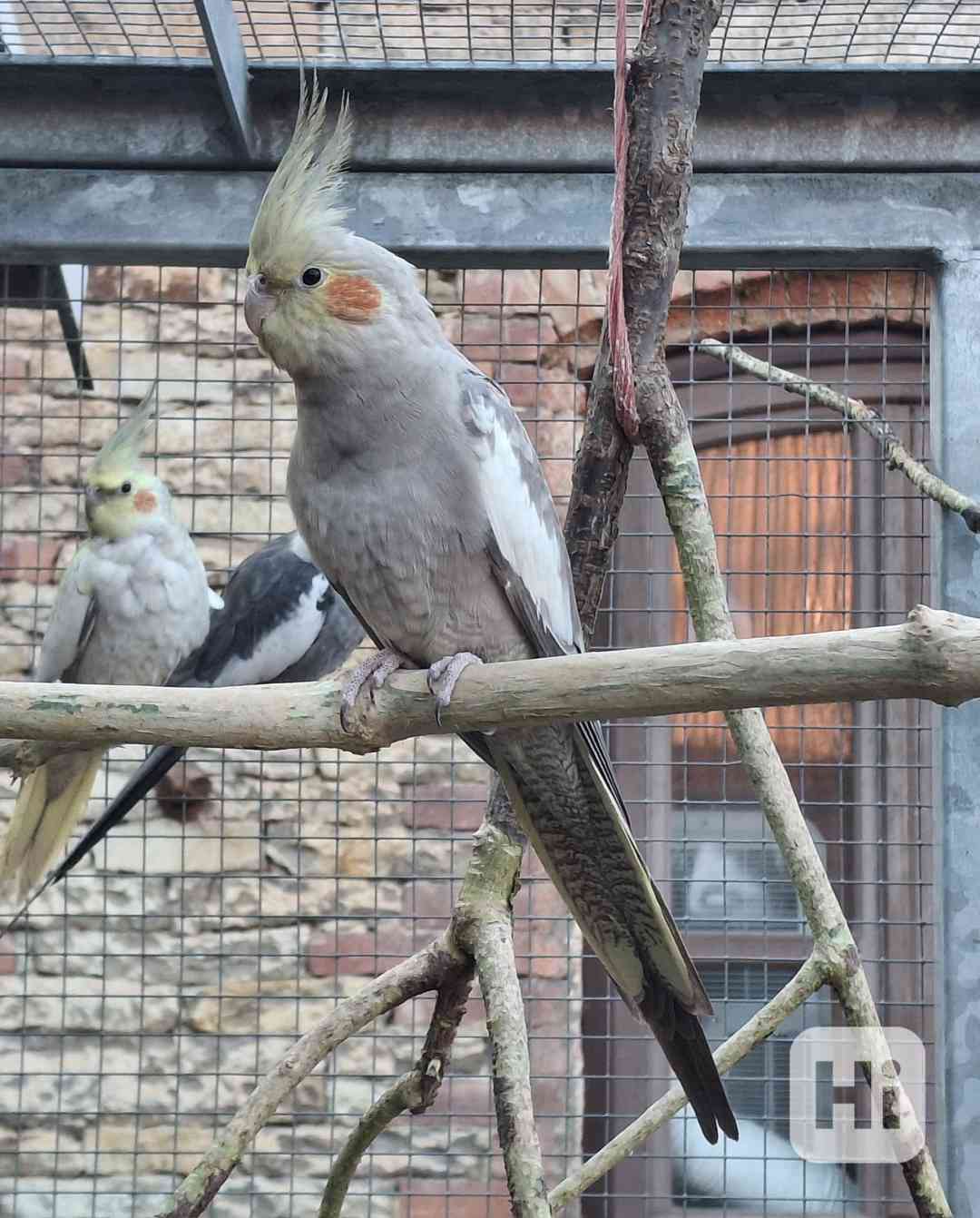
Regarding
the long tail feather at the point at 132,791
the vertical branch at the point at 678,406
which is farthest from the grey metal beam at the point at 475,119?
the long tail feather at the point at 132,791

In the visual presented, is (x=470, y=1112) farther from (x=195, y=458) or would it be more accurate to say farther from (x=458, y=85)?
(x=458, y=85)

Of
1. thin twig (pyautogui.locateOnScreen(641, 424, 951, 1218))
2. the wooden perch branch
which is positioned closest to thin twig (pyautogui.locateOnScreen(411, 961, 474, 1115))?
thin twig (pyautogui.locateOnScreen(641, 424, 951, 1218))

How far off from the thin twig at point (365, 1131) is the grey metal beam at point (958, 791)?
0.70 m

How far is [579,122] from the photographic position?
70.9 inches

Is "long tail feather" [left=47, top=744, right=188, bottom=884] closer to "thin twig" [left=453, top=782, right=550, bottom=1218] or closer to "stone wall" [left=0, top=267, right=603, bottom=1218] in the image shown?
"stone wall" [left=0, top=267, right=603, bottom=1218]

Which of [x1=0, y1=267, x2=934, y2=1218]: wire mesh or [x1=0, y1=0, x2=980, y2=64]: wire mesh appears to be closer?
[x1=0, y1=0, x2=980, y2=64]: wire mesh

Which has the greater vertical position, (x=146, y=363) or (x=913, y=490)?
(x=146, y=363)

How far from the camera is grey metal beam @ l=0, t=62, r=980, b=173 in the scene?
5.74 feet

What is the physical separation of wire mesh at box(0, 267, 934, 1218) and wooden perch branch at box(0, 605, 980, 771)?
1.44 metres

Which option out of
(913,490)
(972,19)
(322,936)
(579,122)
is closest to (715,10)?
(579,122)

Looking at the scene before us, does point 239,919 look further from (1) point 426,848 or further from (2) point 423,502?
(2) point 423,502

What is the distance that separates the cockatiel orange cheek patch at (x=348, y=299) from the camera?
1.51 m

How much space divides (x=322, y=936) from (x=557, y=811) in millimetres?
1382

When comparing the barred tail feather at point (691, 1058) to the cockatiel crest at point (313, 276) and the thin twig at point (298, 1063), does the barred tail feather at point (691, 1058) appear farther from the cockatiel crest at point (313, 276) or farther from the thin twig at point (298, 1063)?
the cockatiel crest at point (313, 276)
